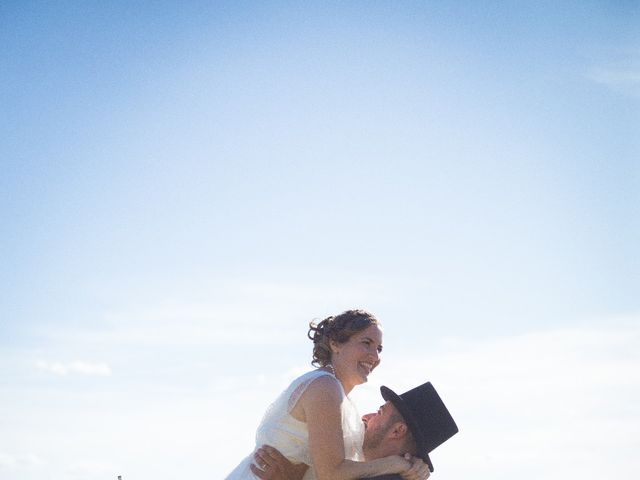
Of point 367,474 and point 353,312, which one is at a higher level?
point 353,312

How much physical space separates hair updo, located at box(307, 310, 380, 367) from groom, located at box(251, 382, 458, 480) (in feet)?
2.19

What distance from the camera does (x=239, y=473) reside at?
586 centimetres

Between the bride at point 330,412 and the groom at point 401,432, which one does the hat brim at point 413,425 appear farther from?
the bride at point 330,412

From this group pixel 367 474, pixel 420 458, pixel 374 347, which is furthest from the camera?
pixel 374 347

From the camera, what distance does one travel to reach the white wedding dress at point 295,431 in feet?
18.5

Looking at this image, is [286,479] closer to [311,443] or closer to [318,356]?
[311,443]

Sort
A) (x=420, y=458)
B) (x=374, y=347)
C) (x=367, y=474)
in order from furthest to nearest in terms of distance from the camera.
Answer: (x=374, y=347)
(x=420, y=458)
(x=367, y=474)

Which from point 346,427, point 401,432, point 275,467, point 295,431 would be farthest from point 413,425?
point 275,467

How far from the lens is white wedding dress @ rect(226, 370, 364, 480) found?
5.64 metres

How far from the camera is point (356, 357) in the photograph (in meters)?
6.12

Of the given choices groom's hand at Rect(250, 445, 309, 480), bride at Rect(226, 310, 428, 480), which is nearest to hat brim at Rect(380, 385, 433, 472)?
bride at Rect(226, 310, 428, 480)

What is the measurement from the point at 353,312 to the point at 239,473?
188 centimetres

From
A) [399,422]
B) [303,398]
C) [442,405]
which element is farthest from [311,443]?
[442,405]

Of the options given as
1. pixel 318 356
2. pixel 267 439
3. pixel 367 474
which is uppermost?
pixel 318 356
